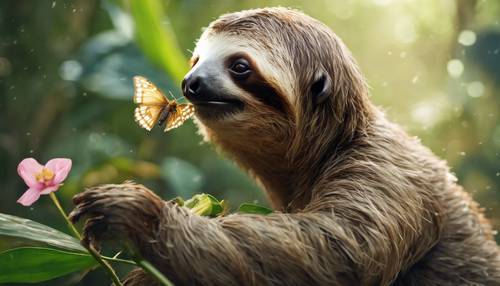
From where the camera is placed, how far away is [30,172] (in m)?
1.88

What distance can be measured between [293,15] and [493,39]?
5420mm

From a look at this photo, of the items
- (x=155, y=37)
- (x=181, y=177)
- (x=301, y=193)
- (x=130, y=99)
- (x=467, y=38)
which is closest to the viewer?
(x=301, y=193)

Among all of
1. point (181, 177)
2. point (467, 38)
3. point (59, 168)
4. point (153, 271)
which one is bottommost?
point (181, 177)

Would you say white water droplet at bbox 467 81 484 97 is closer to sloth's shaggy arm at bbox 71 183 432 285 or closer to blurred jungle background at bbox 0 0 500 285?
blurred jungle background at bbox 0 0 500 285

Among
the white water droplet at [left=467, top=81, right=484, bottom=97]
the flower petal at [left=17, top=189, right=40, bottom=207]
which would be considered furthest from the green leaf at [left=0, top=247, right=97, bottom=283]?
the white water droplet at [left=467, top=81, right=484, bottom=97]

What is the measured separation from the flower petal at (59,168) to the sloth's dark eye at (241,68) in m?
0.70

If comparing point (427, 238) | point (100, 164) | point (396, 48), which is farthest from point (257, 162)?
point (396, 48)

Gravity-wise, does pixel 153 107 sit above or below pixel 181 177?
above

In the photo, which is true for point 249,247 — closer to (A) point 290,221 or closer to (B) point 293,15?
(A) point 290,221

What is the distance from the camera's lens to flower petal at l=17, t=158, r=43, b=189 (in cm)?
187

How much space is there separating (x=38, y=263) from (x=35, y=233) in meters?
0.09

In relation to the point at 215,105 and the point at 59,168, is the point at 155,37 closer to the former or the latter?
the point at 215,105

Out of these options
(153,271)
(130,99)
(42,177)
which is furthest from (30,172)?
(130,99)

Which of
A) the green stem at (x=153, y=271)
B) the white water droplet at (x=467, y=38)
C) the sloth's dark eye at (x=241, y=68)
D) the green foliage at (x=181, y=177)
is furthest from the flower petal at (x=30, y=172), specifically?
the white water droplet at (x=467, y=38)
